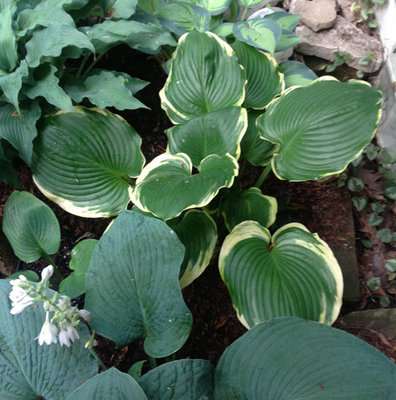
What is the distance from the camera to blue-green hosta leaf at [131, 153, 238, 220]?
104cm

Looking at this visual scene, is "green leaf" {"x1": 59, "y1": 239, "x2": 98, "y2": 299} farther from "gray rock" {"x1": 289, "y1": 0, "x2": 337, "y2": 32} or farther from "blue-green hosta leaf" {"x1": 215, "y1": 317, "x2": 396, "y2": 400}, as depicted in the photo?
"gray rock" {"x1": 289, "y1": 0, "x2": 337, "y2": 32}

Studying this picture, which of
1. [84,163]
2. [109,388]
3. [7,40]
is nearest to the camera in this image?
[109,388]

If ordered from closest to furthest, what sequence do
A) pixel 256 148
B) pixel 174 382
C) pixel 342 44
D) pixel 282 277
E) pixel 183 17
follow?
pixel 174 382 < pixel 282 277 < pixel 256 148 < pixel 183 17 < pixel 342 44

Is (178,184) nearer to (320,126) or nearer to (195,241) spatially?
(195,241)

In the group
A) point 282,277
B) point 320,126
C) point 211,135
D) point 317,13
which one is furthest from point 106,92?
point 317,13

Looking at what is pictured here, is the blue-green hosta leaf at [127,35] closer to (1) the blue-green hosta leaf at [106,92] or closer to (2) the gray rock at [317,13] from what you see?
(1) the blue-green hosta leaf at [106,92]

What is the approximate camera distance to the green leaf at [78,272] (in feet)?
3.70

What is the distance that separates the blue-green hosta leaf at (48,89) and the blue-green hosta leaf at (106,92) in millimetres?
119

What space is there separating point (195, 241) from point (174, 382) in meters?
0.50

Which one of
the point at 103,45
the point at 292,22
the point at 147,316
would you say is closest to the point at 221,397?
the point at 147,316

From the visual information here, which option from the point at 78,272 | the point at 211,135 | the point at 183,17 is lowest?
the point at 78,272

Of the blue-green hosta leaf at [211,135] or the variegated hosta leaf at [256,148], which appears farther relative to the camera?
the variegated hosta leaf at [256,148]

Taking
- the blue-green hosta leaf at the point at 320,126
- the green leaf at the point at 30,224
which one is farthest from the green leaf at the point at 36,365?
the blue-green hosta leaf at the point at 320,126

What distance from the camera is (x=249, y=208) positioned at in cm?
136
